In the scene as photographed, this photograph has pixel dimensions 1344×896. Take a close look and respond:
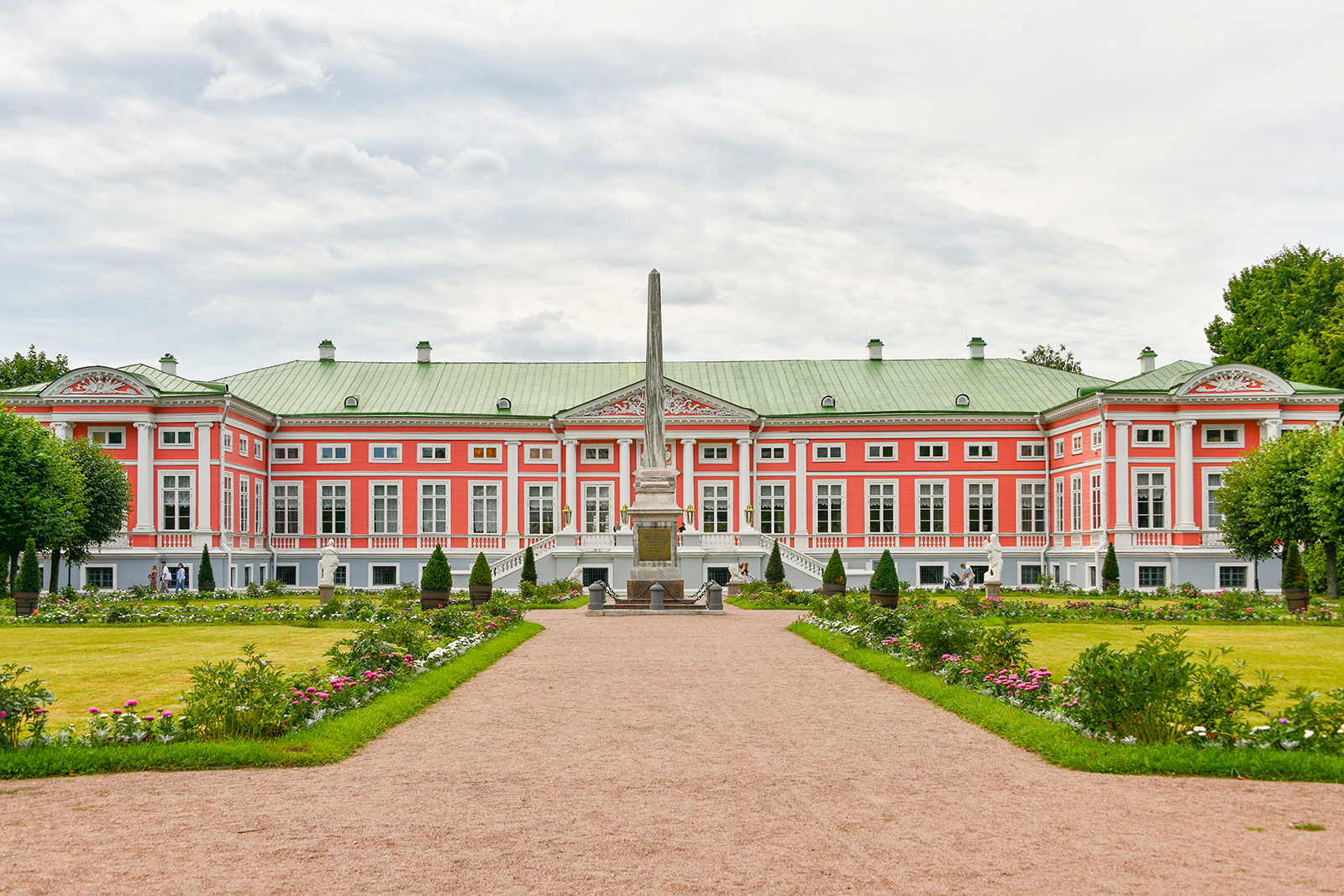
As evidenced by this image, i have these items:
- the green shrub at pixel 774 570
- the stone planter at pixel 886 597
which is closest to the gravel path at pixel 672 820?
the stone planter at pixel 886 597

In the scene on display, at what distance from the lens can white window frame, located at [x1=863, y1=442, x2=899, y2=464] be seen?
5322 centimetres

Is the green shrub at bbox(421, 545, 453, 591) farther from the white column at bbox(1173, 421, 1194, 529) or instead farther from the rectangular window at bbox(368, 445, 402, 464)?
the white column at bbox(1173, 421, 1194, 529)

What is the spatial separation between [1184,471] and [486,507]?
30521 millimetres

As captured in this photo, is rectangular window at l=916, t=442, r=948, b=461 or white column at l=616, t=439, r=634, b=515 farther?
rectangular window at l=916, t=442, r=948, b=461

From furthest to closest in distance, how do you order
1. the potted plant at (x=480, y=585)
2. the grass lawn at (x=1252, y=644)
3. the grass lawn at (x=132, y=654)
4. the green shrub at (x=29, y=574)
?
1. the potted plant at (x=480, y=585)
2. the green shrub at (x=29, y=574)
3. the grass lawn at (x=1252, y=644)
4. the grass lawn at (x=132, y=654)

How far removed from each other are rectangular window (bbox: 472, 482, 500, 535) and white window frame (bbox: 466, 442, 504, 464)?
1062 mm

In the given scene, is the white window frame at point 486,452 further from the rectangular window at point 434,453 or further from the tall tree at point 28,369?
the tall tree at point 28,369

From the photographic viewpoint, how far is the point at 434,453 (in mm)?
53281

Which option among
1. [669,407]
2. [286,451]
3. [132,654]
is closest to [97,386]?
[286,451]

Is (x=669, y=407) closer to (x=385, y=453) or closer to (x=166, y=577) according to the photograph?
(x=385, y=453)

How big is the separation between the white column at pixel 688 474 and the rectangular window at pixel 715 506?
17.6 inches

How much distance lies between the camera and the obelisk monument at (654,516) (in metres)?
32.9

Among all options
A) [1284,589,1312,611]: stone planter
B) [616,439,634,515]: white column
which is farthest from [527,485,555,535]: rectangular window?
[1284,589,1312,611]: stone planter

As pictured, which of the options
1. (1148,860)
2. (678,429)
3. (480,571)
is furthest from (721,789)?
(678,429)
